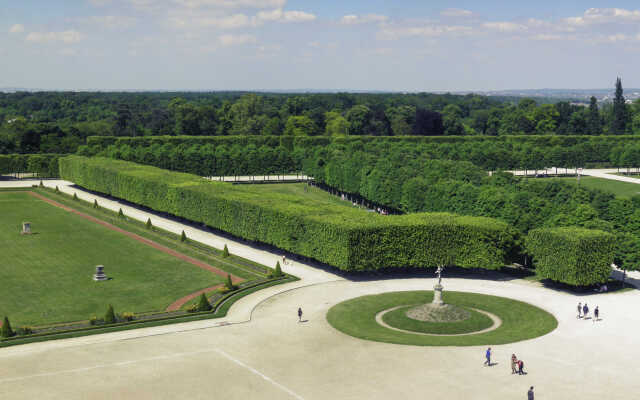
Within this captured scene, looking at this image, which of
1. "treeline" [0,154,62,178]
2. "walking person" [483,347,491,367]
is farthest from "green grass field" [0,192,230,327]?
"treeline" [0,154,62,178]

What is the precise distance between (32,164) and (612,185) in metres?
127

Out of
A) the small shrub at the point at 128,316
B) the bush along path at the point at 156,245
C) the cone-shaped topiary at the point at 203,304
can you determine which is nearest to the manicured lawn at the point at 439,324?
the cone-shaped topiary at the point at 203,304

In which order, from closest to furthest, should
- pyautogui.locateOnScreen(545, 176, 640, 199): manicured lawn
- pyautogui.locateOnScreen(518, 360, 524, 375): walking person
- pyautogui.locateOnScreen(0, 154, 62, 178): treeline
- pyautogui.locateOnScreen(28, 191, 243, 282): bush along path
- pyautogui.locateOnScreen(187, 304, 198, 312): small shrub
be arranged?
pyautogui.locateOnScreen(518, 360, 524, 375): walking person < pyautogui.locateOnScreen(187, 304, 198, 312): small shrub < pyautogui.locateOnScreen(28, 191, 243, 282): bush along path < pyautogui.locateOnScreen(545, 176, 640, 199): manicured lawn < pyautogui.locateOnScreen(0, 154, 62, 178): treeline

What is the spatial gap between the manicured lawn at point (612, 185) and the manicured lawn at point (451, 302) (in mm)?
80601

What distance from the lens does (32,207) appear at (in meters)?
122

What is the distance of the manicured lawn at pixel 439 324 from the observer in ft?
202

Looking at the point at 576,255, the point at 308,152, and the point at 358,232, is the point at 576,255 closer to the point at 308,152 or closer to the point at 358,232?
the point at 358,232

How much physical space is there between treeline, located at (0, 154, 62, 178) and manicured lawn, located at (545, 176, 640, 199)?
114577mm

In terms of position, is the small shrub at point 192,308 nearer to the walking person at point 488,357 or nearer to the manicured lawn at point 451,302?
the manicured lawn at point 451,302

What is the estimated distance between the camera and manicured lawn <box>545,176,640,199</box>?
143150 mm

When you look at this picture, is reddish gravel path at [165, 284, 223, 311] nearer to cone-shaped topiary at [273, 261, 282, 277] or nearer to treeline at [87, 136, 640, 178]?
cone-shaped topiary at [273, 261, 282, 277]

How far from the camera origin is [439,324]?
62.8m

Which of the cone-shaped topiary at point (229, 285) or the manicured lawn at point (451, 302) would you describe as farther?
the cone-shaped topiary at point (229, 285)

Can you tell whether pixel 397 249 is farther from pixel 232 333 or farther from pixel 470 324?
pixel 232 333
